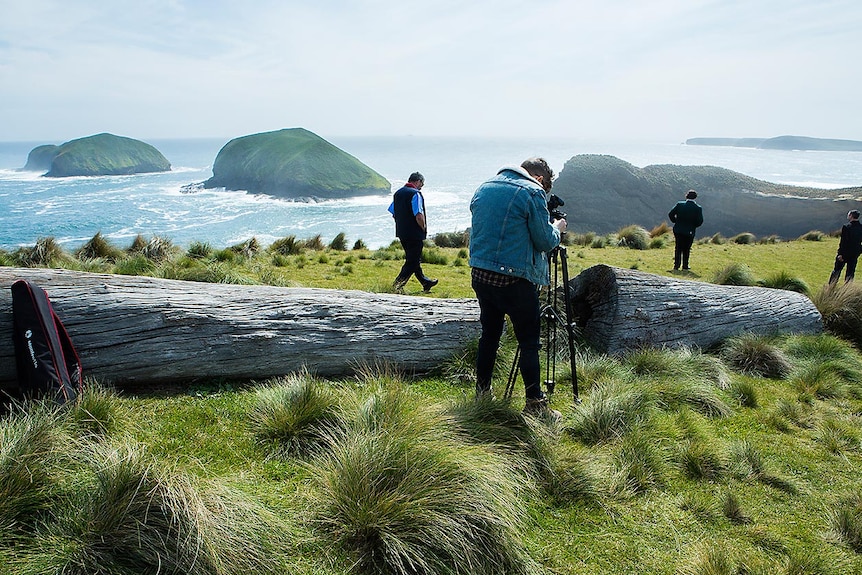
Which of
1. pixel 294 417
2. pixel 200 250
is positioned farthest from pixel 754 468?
pixel 200 250

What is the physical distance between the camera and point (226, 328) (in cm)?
475

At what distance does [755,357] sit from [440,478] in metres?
5.31

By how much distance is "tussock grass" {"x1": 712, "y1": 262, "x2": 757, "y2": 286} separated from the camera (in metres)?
10.0

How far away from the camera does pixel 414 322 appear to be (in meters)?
5.58

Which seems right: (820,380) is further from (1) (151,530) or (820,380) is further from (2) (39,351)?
(2) (39,351)

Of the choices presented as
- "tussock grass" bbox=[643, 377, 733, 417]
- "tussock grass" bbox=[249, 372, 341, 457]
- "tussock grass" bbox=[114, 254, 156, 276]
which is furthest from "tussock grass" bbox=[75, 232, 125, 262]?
"tussock grass" bbox=[643, 377, 733, 417]

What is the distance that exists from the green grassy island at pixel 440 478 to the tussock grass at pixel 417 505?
0.04ft

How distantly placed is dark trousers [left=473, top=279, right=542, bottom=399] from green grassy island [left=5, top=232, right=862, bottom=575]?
391 mm

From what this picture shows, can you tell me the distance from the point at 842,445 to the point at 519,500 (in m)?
3.26

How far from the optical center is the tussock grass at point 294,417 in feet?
11.9

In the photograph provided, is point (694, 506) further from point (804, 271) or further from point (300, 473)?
point (804, 271)

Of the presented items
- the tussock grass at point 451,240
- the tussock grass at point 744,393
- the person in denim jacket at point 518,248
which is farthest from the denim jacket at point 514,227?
the tussock grass at point 451,240

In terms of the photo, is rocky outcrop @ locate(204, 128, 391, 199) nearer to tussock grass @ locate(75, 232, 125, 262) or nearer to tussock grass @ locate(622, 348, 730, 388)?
tussock grass @ locate(75, 232, 125, 262)

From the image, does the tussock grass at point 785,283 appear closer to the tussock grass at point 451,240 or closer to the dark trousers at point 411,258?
the dark trousers at point 411,258
